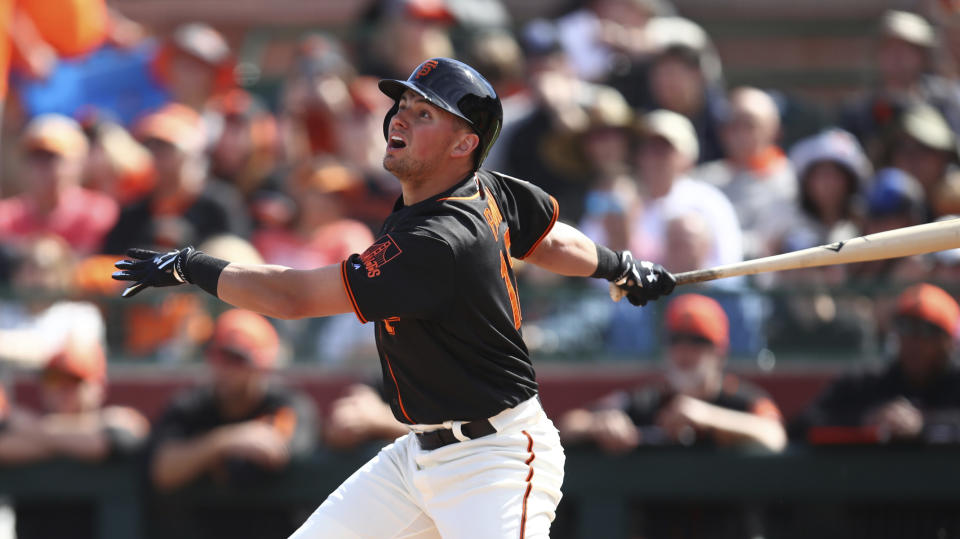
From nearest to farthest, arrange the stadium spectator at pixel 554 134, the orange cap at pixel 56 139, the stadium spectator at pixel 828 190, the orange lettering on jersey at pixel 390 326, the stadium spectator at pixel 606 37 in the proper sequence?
the orange lettering on jersey at pixel 390 326 < the stadium spectator at pixel 828 190 < the stadium spectator at pixel 554 134 < the orange cap at pixel 56 139 < the stadium spectator at pixel 606 37

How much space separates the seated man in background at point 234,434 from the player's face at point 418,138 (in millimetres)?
2609

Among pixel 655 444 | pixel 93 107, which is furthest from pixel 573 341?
pixel 93 107

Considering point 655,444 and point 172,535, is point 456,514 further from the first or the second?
point 172,535

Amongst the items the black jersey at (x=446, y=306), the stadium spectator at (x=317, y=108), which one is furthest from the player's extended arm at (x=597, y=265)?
the stadium spectator at (x=317, y=108)

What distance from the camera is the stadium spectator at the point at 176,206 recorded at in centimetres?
726

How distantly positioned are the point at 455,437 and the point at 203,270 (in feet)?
2.87

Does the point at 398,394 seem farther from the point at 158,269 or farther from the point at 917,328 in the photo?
the point at 917,328

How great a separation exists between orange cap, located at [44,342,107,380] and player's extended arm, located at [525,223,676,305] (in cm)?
300

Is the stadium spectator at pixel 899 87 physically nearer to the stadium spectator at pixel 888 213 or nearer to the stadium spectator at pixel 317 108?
the stadium spectator at pixel 888 213

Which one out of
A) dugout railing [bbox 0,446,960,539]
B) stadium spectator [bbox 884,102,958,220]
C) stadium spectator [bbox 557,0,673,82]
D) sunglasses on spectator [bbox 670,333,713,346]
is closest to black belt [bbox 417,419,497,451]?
dugout railing [bbox 0,446,960,539]

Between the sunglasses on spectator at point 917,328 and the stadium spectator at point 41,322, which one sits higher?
the stadium spectator at point 41,322

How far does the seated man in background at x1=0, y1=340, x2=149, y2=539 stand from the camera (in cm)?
628

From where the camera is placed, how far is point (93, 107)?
9211 millimetres

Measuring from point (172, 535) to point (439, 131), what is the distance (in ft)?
10.4
